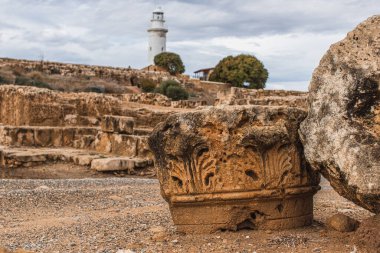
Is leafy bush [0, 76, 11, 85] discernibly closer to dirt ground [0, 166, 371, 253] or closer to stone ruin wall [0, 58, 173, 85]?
stone ruin wall [0, 58, 173, 85]

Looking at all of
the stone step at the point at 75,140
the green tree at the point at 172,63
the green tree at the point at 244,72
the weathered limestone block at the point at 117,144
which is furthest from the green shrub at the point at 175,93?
the weathered limestone block at the point at 117,144

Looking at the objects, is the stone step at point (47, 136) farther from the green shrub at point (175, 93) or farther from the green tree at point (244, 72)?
the green tree at point (244, 72)

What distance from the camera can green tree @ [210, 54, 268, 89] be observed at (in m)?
50.8

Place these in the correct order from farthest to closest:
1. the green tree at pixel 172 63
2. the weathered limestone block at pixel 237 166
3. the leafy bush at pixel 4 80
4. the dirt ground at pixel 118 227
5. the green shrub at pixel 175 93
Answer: the green tree at pixel 172 63 < the green shrub at pixel 175 93 < the leafy bush at pixel 4 80 < the weathered limestone block at pixel 237 166 < the dirt ground at pixel 118 227

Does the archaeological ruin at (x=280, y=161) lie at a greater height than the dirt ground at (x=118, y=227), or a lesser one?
greater

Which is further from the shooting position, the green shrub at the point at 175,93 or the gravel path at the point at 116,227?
the green shrub at the point at 175,93

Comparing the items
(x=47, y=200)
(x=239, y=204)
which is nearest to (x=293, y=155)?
(x=239, y=204)

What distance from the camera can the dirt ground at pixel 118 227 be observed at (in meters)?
4.96

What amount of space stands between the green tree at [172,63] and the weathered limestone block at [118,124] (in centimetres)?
4380

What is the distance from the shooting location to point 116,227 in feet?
20.0

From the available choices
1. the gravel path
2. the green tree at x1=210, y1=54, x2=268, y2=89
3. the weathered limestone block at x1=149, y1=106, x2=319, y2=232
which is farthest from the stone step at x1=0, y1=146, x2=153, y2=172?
the green tree at x1=210, y1=54, x2=268, y2=89

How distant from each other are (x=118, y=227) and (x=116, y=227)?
2 centimetres

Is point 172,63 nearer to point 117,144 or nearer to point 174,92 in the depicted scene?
point 174,92

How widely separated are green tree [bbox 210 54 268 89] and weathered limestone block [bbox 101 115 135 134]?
3597cm
